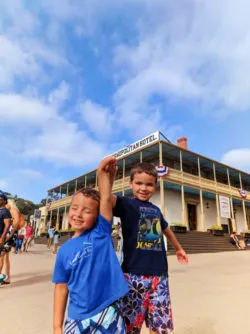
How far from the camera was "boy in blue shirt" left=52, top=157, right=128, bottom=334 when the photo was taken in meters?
1.31

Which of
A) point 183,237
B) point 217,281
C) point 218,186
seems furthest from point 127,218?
point 218,186

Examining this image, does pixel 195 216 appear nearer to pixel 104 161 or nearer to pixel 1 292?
pixel 1 292

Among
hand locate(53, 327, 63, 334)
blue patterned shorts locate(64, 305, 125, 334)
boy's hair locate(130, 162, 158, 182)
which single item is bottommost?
hand locate(53, 327, 63, 334)

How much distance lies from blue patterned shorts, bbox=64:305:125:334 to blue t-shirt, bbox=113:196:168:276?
0.40 metres

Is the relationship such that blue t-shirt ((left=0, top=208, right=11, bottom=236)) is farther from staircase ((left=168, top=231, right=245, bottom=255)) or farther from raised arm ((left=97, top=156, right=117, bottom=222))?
staircase ((left=168, top=231, right=245, bottom=255))

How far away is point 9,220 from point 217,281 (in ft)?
15.1

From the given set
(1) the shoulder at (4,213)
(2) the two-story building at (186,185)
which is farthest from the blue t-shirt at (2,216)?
(2) the two-story building at (186,185)

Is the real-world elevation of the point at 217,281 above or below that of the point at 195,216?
below

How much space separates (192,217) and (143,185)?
21472 millimetres

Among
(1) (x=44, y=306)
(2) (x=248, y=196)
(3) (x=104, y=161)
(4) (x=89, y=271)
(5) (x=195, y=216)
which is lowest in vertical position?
(1) (x=44, y=306)

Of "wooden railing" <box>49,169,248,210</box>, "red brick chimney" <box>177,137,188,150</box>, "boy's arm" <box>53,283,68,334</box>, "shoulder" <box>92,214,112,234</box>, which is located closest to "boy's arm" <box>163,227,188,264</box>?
"shoulder" <box>92,214,112,234</box>

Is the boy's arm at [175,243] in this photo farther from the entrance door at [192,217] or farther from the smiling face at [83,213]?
the entrance door at [192,217]

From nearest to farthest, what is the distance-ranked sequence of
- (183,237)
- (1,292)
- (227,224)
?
(1,292)
(183,237)
(227,224)

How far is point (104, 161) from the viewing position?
151cm
